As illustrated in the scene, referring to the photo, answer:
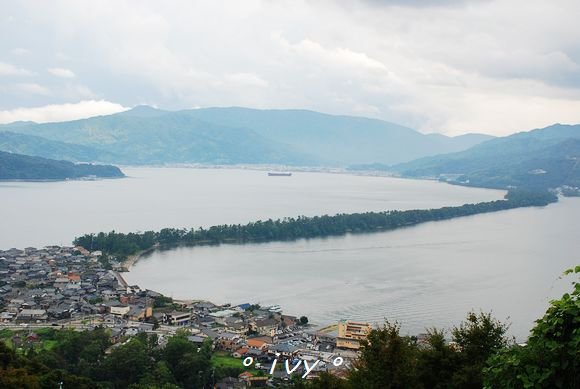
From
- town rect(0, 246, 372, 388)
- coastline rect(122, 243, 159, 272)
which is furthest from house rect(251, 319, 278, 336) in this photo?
coastline rect(122, 243, 159, 272)

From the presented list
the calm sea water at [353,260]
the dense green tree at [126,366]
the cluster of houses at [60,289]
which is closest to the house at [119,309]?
the cluster of houses at [60,289]

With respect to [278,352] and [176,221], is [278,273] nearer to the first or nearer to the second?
[278,352]

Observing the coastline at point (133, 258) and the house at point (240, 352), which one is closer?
the house at point (240, 352)

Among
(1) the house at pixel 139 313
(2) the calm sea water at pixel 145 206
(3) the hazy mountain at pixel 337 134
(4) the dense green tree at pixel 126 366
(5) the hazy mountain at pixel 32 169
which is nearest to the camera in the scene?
(4) the dense green tree at pixel 126 366

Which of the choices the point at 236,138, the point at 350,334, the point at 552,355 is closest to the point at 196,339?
the point at 350,334

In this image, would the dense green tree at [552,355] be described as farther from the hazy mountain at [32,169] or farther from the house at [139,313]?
the hazy mountain at [32,169]

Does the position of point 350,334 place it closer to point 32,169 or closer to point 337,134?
point 32,169
